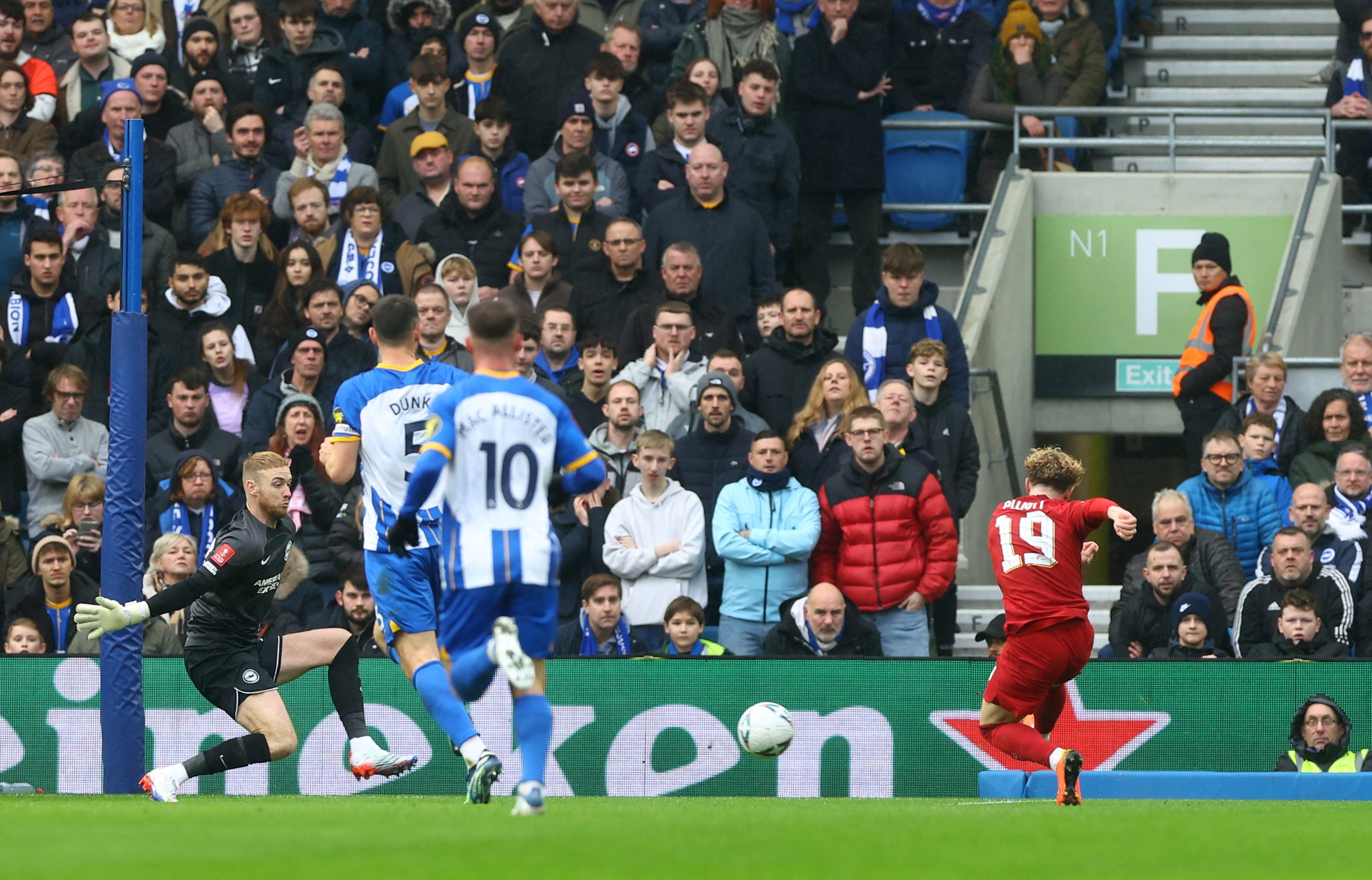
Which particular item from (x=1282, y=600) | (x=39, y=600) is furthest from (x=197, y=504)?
(x=1282, y=600)

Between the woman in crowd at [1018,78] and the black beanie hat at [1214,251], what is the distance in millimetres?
2750

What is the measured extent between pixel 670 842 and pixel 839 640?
5.85 metres

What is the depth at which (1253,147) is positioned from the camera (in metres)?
18.6

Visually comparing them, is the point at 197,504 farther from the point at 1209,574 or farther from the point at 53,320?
the point at 1209,574

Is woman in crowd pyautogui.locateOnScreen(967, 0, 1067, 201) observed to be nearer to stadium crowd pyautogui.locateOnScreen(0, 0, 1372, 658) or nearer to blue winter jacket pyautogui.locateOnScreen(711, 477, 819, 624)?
stadium crowd pyautogui.locateOnScreen(0, 0, 1372, 658)

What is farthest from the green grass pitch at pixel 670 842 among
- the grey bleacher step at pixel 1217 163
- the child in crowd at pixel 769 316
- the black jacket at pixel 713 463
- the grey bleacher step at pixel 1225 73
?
the grey bleacher step at pixel 1225 73

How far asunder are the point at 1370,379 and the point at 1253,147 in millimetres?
5373

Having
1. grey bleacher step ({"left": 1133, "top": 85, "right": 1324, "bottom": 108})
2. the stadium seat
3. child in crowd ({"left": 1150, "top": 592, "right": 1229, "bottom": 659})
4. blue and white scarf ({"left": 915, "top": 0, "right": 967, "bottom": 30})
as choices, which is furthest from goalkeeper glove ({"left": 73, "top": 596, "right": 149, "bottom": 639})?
grey bleacher step ({"left": 1133, "top": 85, "right": 1324, "bottom": 108})

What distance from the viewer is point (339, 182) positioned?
15.8 m

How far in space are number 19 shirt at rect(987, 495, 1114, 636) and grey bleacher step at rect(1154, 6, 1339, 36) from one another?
1086 centimetres

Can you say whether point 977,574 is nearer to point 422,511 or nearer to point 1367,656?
point 1367,656

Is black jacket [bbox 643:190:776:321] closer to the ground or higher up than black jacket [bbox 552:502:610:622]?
higher up

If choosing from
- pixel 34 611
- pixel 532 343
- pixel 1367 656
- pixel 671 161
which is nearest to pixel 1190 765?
pixel 1367 656

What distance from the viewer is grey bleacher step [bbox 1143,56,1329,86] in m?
19.4
